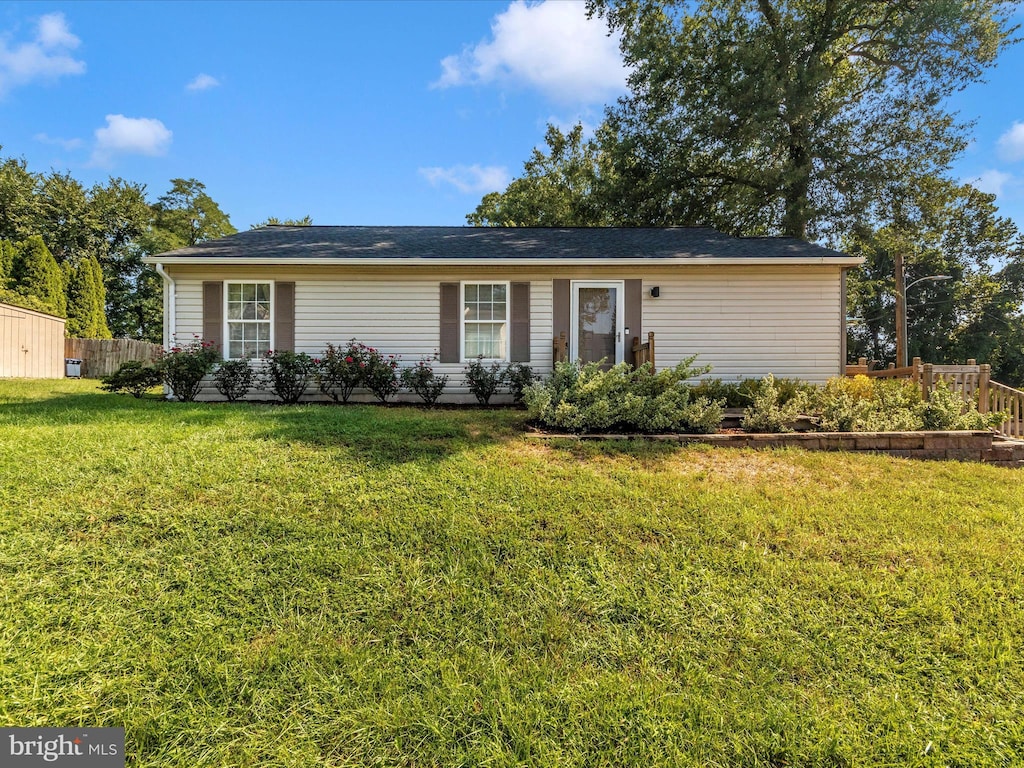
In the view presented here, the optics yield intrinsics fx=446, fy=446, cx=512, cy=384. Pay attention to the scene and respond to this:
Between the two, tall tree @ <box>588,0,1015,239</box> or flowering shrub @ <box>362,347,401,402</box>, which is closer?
flowering shrub @ <box>362,347,401,402</box>

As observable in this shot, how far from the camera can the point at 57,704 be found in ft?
5.86

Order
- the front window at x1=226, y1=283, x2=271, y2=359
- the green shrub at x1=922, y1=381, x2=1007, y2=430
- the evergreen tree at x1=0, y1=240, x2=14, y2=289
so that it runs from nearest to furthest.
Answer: the green shrub at x1=922, y1=381, x2=1007, y2=430
the front window at x1=226, y1=283, x2=271, y2=359
the evergreen tree at x1=0, y1=240, x2=14, y2=289

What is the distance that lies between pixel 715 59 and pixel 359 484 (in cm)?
1618


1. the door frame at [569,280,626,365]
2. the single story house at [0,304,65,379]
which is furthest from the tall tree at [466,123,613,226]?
the single story house at [0,304,65,379]

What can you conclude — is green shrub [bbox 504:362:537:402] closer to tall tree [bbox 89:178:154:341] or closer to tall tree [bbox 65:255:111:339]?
tall tree [bbox 65:255:111:339]

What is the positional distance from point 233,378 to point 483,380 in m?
4.38

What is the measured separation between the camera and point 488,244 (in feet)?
30.0

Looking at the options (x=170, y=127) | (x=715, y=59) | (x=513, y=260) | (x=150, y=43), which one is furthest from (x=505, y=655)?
(x=170, y=127)

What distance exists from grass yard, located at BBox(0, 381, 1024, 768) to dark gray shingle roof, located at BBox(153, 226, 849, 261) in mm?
5188

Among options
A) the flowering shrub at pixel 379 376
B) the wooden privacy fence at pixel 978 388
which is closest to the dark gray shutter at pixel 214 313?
the flowering shrub at pixel 379 376

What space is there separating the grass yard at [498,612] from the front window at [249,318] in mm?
A: 4330

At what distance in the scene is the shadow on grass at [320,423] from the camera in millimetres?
4430

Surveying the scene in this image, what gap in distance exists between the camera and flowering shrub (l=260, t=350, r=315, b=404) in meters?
7.67

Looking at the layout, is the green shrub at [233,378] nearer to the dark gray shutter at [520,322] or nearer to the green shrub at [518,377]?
the green shrub at [518,377]
